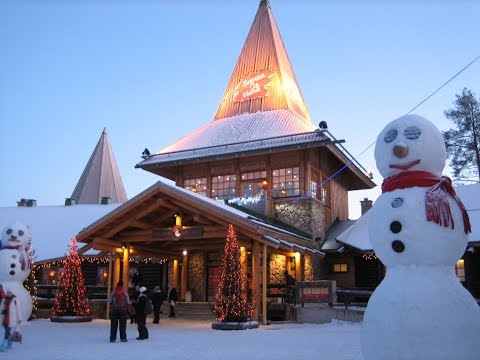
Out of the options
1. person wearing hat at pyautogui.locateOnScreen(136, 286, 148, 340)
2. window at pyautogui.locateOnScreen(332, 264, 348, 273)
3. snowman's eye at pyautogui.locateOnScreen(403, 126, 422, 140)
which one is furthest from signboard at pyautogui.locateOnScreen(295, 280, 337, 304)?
snowman's eye at pyautogui.locateOnScreen(403, 126, 422, 140)

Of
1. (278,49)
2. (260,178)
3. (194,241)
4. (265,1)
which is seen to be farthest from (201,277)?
(265,1)

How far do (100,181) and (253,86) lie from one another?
681 inches

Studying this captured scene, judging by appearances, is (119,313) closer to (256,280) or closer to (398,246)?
(256,280)

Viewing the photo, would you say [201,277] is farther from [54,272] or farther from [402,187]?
[402,187]

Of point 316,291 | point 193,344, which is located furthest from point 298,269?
point 193,344

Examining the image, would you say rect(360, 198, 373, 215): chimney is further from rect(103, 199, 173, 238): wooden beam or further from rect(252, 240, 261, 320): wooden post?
rect(103, 199, 173, 238): wooden beam

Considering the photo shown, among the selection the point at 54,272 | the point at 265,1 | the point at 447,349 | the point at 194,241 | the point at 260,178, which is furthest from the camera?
the point at 265,1

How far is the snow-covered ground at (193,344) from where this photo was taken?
9125 mm

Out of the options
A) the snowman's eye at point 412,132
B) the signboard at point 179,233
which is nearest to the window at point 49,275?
the signboard at point 179,233

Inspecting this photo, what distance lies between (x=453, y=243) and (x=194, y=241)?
48.8 feet

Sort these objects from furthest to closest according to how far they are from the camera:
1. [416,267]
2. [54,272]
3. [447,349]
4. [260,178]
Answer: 1. [54,272]
2. [260,178]
3. [416,267]
4. [447,349]

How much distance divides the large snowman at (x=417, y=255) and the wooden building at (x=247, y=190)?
8976 mm

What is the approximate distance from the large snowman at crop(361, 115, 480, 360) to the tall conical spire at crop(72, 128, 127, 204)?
33535 mm

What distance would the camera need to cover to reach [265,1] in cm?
2964
